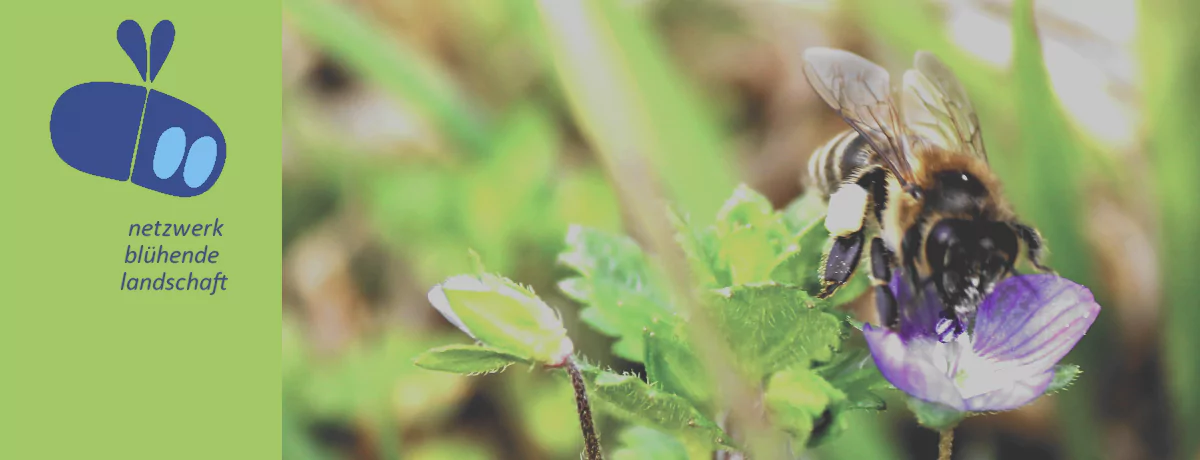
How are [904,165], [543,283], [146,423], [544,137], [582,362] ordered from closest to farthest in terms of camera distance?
[582,362]
[904,165]
[146,423]
[543,283]
[544,137]

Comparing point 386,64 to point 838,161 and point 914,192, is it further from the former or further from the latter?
point 914,192

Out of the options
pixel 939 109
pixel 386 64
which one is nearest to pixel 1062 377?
pixel 939 109

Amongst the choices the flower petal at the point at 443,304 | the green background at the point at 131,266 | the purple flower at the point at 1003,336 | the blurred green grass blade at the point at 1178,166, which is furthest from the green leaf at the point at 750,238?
the blurred green grass blade at the point at 1178,166

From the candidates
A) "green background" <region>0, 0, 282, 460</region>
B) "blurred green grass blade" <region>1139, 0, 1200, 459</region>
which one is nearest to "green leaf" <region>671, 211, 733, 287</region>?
"green background" <region>0, 0, 282, 460</region>

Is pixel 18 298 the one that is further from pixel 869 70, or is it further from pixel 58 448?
pixel 869 70

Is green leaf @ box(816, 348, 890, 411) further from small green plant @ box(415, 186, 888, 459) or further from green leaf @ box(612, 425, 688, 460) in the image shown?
green leaf @ box(612, 425, 688, 460)

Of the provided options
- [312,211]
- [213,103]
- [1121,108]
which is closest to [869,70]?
[213,103]
